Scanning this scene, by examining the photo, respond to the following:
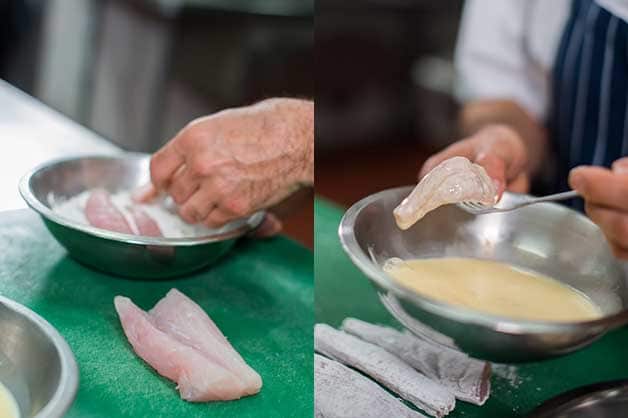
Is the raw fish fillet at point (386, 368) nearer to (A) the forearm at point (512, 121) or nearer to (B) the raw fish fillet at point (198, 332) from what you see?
(B) the raw fish fillet at point (198, 332)

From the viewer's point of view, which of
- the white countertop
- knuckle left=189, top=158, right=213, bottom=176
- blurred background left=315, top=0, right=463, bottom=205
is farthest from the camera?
blurred background left=315, top=0, right=463, bottom=205

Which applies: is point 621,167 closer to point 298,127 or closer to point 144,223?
point 298,127

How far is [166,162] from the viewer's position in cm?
99

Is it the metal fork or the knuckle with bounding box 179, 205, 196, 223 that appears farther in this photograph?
the knuckle with bounding box 179, 205, 196, 223

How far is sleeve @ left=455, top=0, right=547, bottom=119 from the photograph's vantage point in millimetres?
1401

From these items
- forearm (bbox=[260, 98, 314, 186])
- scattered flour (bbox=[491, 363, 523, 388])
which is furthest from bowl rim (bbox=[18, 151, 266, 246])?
scattered flour (bbox=[491, 363, 523, 388])

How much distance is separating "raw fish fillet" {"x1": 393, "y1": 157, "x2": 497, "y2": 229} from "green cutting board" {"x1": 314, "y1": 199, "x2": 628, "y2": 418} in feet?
0.27

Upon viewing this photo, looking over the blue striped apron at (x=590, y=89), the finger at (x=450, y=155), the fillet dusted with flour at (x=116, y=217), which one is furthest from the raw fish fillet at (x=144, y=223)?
the blue striped apron at (x=590, y=89)

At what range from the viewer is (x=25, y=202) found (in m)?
0.88

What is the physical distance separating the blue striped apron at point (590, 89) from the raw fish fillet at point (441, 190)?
0.49 metres

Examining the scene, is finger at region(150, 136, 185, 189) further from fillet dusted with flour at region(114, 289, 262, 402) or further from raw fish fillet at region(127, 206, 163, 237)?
fillet dusted with flour at region(114, 289, 262, 402)

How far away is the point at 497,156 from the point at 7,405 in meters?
0.53

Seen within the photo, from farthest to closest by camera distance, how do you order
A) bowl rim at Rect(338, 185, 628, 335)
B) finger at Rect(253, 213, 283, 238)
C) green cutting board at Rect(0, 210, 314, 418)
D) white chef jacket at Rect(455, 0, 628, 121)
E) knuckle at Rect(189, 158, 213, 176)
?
white chef jacket at Rect(455, 0, 628, 121) → finger at Rect(253, 213, 283, 238) → knuckle at Rect(189, 158, 213, 176) → green cutting board at Rect(0, 210, 314, 418) → bowl rim at Rect(338, 185, 628, 335)

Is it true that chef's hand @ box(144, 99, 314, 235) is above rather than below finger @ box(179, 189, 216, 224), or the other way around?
above
